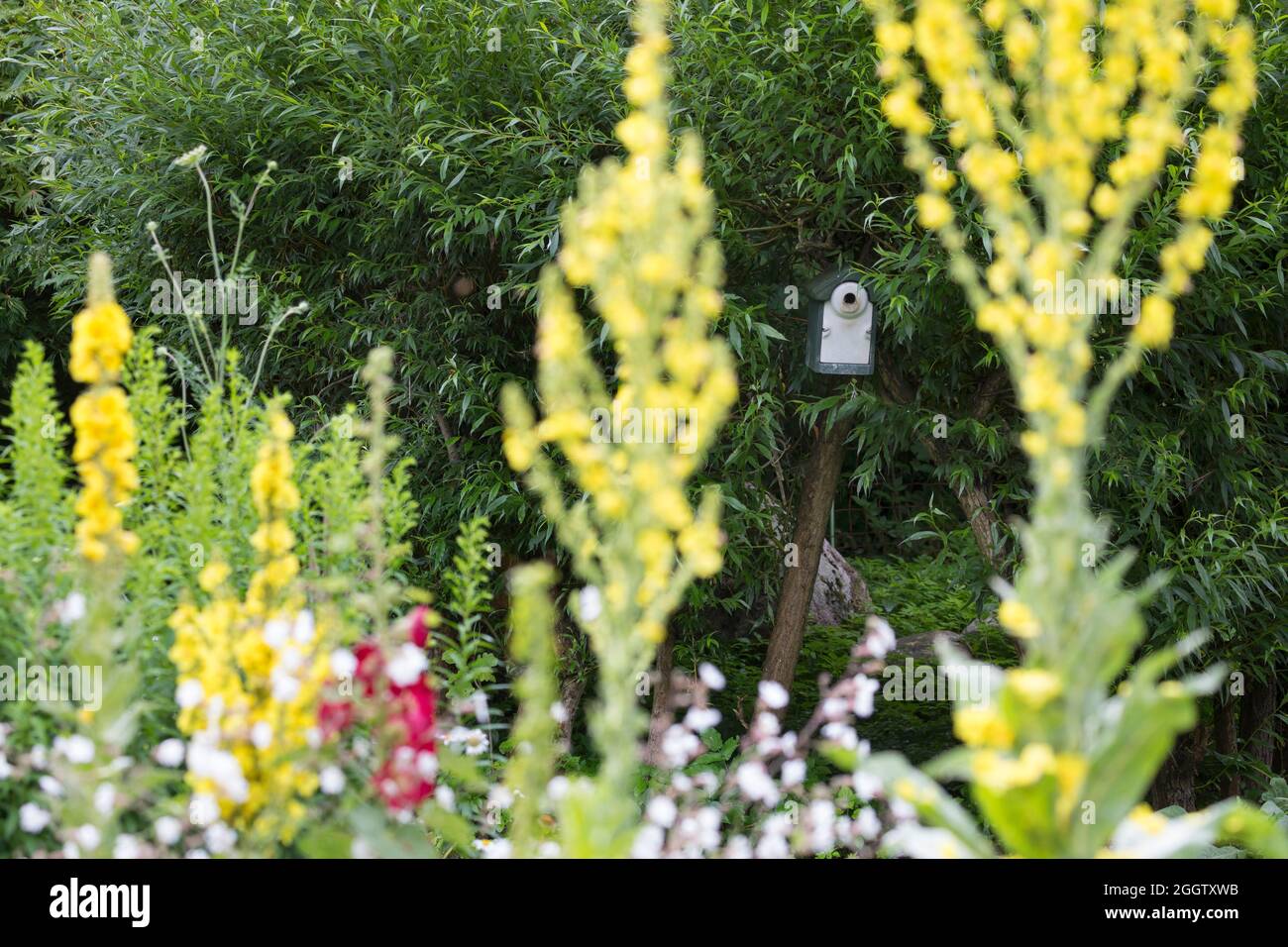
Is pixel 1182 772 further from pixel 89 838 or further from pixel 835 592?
pixel 89 838

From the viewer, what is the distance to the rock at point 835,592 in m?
6.44

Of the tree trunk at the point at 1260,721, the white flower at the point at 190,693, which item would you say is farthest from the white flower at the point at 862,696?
the tree trunk at the point at 1260,721

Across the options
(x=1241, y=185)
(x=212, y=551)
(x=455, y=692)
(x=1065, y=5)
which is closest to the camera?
(x=1065, y=5)

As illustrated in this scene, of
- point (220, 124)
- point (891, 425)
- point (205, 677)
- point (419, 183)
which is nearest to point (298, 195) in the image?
point (220, 124)

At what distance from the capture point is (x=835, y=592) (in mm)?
6570

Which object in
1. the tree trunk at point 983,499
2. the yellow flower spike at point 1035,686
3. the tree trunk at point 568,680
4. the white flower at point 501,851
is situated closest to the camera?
the yellow flower spike at point 1035,686

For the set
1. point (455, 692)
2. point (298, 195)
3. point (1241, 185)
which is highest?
point (298, 195)

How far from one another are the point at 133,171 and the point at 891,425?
2948 mm

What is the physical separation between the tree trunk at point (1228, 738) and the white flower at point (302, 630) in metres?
3.31

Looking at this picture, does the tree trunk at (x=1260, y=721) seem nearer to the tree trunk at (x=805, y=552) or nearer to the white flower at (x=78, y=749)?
the tree trunk at (x=805, y=552)

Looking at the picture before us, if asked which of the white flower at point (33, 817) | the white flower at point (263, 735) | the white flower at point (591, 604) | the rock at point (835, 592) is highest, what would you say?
the rock at point (835, 592)

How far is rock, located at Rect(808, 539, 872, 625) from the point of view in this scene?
21.1ft
